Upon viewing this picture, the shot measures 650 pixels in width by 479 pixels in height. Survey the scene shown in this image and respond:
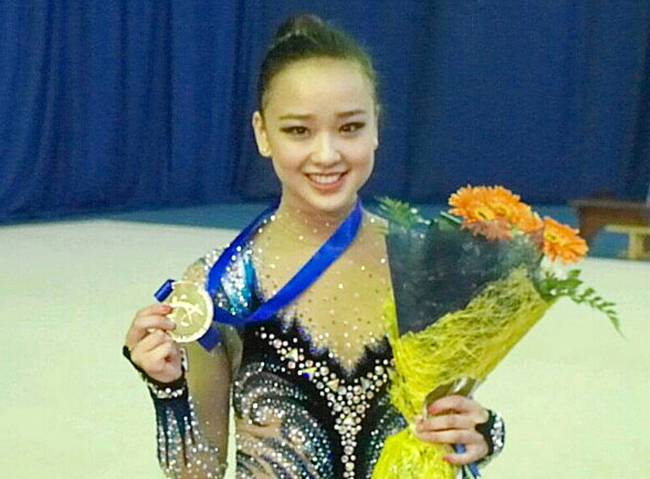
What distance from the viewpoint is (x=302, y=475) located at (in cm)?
114

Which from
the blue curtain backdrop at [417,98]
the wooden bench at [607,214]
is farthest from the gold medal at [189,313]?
the blue curtain backdrop at [417,98]

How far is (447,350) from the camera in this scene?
926 mm

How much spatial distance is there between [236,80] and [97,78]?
0.99m

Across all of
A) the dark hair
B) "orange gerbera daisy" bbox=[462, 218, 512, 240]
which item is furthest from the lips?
"orange gerbera daisy" bbox=[462, 218, 512, 240]

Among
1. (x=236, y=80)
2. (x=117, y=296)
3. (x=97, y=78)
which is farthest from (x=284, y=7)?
(x=117, y=296)

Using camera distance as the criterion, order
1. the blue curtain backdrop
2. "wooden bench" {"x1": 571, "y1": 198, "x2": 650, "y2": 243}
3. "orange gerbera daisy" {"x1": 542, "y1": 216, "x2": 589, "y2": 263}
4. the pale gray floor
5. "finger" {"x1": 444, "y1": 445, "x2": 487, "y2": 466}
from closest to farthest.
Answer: "orange gerbera daisy" {"x1": 542, "y1": 216, "x2": 589, "y2": 263} < "finger" {"x1": 444, "y1": 445, "x2": 487, "y2": 466} < the pale gray floor < "wooden bench" {"x1": 571, "y1": 198, "x2": 650, "y2": 243} < the blue curtain backdrop

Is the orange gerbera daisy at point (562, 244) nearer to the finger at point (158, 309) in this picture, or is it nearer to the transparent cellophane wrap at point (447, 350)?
the transparent cellophane wrap at point (447, 350)

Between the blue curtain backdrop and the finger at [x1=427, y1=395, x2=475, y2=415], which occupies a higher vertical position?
the finger at [x1=427, y1=395, x2=475, y2=415]

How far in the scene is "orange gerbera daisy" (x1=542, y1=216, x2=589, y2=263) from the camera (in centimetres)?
88

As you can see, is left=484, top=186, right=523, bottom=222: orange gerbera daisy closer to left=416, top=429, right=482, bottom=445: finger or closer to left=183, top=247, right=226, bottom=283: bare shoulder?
left=416, top=429, right=482, bottom=445: finger

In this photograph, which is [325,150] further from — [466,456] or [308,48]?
[466,456]

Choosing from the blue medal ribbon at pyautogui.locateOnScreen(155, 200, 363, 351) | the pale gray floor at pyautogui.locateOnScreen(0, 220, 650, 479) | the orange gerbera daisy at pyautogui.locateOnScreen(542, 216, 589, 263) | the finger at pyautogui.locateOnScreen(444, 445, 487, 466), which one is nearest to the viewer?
the orange gerbera daisy at pyautogui.locateOnScreen(542, 216, 589, 263)

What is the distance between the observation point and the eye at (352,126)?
1088mm

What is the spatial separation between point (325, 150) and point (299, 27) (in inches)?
5.7
